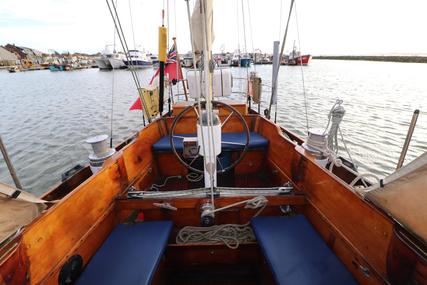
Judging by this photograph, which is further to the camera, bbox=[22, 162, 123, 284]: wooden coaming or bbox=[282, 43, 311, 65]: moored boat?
bbox=[282, 43, 311, 65]: moored boat

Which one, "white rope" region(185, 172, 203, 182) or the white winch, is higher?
the white winch

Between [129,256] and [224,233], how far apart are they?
2.51 ft

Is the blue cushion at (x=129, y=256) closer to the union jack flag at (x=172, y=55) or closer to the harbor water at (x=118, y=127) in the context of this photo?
the harbor water at (x=118, y=127)

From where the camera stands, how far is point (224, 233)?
1.80 meters

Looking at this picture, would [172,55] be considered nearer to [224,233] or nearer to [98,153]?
[98,153]

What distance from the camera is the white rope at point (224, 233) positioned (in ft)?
5.66

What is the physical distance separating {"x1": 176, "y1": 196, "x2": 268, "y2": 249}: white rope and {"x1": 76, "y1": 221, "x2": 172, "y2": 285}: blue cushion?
0.24 m

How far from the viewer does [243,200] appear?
5.92 feet

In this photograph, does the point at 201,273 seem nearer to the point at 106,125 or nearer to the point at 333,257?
the point at 333,257

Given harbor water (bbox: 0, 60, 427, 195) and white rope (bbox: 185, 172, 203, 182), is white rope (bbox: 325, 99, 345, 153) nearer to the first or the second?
harbor water (bbox: 0, 60, 427, 195)

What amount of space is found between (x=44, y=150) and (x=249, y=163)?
20.8ft

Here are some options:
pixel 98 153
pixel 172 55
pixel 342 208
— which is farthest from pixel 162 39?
pixel 172 55

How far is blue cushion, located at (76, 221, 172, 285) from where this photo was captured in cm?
124

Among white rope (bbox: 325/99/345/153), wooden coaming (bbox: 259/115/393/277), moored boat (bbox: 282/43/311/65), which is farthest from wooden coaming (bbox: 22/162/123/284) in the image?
moored boat (bbox: 282/43/311/65)
